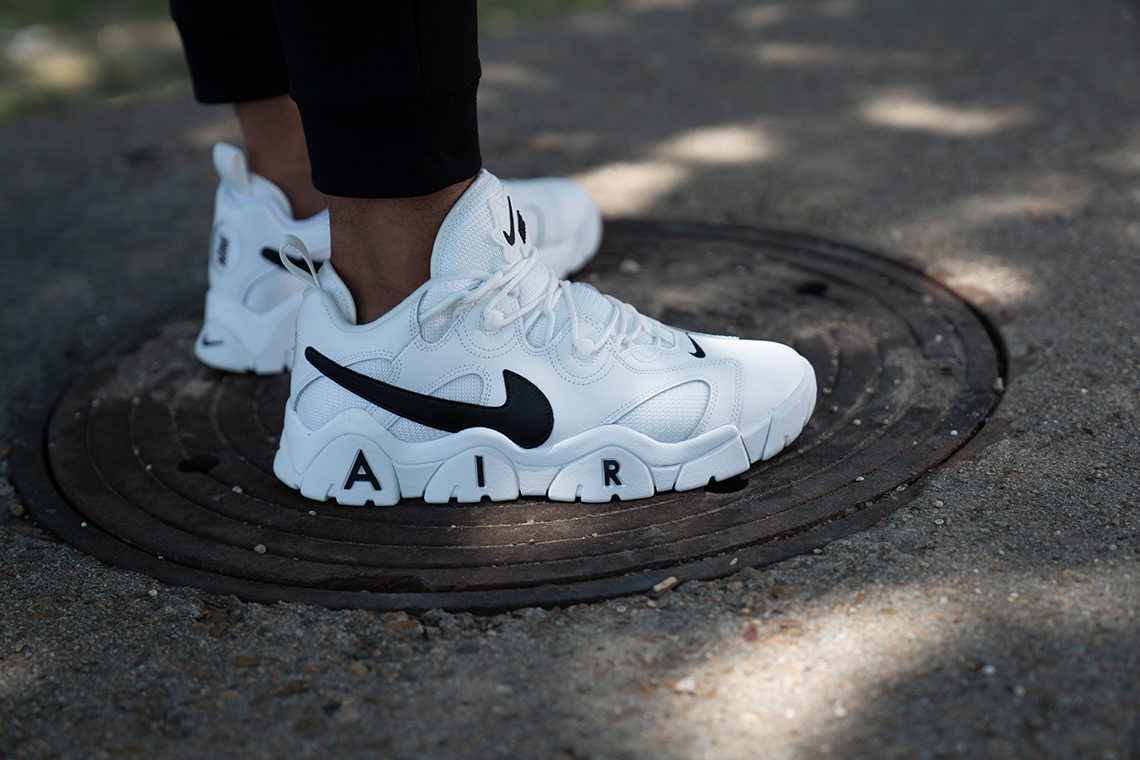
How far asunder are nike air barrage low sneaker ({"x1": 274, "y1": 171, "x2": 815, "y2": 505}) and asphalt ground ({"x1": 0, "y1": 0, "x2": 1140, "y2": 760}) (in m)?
0.22

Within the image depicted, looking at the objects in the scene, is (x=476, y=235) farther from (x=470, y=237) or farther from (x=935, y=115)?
(x=935, y=115)

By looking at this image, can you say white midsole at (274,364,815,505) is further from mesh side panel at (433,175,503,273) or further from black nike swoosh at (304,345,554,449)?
mesh side panel at (433,175,503,273)

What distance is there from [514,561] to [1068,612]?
66 centimetres

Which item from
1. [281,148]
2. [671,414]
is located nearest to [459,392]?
[671,414]

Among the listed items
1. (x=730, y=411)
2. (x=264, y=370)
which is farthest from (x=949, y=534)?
(x=264, y=370)

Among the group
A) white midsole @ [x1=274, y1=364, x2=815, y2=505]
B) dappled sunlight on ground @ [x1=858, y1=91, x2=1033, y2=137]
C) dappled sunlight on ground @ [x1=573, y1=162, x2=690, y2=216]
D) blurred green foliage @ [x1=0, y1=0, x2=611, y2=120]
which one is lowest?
blurred green foliage @ [x1=0, y1=0, x2=611, y2=120]

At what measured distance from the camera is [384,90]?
114 centimetres

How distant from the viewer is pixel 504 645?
112 centimetres

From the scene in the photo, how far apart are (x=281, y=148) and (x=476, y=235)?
28.1 inches

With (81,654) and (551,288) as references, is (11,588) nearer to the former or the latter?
(81,654)

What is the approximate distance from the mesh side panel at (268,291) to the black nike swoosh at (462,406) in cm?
48

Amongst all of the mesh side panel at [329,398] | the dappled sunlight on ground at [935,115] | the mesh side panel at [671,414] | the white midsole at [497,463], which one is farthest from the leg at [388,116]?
the dappled sunlight on ground at [935,115]

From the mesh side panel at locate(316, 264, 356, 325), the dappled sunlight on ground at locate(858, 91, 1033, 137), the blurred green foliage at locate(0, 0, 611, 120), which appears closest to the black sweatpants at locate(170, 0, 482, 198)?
the mesh side panel at locate(316, 264, 356, 325)

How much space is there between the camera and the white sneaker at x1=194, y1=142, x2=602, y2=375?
1.73m
